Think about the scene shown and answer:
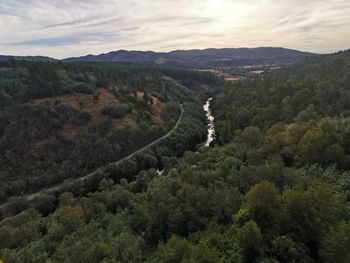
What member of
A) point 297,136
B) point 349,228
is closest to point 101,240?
point 349,228

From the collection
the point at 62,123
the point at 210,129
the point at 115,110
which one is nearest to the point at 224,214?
the point at 62,123

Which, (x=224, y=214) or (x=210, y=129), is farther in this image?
(x=210, y=129)

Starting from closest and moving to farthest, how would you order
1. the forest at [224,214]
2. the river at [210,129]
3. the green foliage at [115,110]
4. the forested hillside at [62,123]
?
the forest at [224,214]
the forested hillside at [62,123]
the river at [210,129]
the green foliage at [115,110]

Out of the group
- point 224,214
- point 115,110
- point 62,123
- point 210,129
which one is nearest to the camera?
point 224,214

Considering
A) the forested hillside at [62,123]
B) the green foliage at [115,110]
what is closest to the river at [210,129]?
the forested hillside at [62,123]

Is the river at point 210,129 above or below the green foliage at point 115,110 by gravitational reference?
below

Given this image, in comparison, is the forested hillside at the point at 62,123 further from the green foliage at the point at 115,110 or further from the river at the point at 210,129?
the river at the point at 210,129

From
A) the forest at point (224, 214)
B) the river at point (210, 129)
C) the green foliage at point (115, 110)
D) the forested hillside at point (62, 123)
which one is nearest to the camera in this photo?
the forest at point (224, 214)

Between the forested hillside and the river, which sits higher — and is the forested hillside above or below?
above

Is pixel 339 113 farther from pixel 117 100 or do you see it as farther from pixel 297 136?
pixel 117 100

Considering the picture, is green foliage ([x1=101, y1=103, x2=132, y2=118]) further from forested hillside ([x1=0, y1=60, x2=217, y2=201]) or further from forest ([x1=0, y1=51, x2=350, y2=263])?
forest ([x1=0, y1=51, x2=350, y2=263])

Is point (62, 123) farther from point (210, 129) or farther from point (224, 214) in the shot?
point (224, 214)

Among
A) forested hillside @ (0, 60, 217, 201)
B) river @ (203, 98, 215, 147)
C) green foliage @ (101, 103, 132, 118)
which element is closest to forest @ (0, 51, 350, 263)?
forested hillside @ (0, 60, 217, 201)
